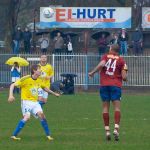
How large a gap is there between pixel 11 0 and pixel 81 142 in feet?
132

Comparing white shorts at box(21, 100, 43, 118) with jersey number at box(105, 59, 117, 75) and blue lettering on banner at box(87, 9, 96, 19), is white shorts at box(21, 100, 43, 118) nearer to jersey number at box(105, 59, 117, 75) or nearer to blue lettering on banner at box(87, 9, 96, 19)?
jersey number at box(105, 59, 117, 75)

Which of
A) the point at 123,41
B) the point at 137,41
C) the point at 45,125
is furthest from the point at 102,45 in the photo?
the point at 45,125

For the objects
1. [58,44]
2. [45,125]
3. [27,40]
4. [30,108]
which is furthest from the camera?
[27,40]

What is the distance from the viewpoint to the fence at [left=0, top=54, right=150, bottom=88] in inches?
1634

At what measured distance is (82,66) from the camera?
4184 cm

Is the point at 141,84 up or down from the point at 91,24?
down

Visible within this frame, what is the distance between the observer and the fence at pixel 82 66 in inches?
1634

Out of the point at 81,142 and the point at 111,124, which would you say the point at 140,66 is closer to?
the point at 111,124

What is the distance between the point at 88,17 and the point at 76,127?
1121 inches

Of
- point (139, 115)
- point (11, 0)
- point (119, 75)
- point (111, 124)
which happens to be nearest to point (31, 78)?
point (119, 75)

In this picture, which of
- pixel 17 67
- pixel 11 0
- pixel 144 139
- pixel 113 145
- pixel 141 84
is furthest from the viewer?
pixel 11 0

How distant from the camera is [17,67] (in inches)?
1471

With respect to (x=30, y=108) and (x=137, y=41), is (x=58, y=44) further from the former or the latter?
(x=30, y=108)

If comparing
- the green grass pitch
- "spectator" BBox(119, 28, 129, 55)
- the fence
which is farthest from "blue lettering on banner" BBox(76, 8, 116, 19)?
the green grass pitch
